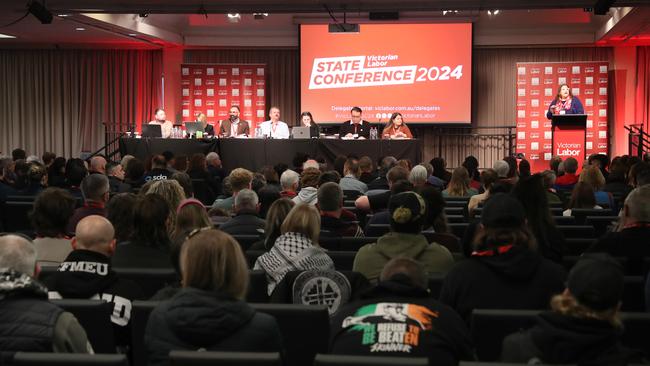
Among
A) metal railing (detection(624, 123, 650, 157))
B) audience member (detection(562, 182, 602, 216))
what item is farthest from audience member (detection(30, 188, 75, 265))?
metal railing (detection(624, 123, 650, 157))

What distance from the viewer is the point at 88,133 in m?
18.8

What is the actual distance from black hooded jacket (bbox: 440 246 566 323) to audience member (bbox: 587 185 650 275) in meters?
1.42

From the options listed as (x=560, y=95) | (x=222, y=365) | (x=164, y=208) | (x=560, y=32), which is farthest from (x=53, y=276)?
(x=560, y=32)

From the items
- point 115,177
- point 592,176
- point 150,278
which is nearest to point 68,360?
point 150,278

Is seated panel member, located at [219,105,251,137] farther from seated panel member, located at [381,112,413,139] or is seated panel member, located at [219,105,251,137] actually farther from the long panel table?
seated panel member, located at [381,112,413,139]

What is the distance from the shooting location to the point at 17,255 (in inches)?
115

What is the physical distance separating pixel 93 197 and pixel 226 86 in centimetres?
Result: 1163

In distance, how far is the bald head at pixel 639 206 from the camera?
182 inches

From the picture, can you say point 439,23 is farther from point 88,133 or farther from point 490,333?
point 490,333

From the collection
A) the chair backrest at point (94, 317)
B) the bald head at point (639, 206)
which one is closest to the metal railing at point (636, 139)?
the bald head at point (639, 206)

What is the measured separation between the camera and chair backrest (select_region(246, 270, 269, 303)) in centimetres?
401

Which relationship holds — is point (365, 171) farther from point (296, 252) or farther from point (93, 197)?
point (296, 252)

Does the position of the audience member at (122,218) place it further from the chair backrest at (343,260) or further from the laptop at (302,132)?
the laptop at (302,132)

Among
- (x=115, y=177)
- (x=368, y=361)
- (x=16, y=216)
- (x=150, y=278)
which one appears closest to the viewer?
(x=368, y=361)
